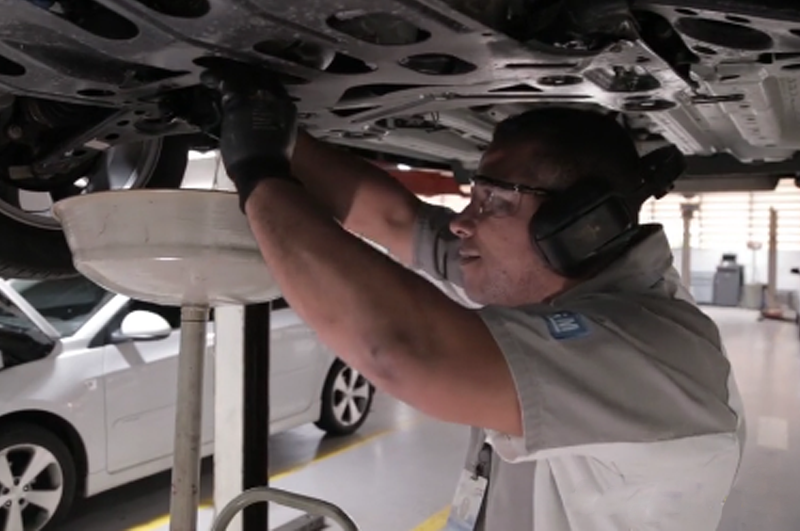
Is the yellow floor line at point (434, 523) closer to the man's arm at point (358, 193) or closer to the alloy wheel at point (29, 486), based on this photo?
the alloy wheel at point (29, 486)

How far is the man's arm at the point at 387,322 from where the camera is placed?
0.84 m

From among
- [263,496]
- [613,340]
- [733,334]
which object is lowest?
[733,334]

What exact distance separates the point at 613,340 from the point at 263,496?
0.70 meters

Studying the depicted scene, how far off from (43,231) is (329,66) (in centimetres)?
82

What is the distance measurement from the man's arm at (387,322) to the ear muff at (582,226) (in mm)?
229

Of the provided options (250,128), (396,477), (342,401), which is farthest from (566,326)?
(342,401)

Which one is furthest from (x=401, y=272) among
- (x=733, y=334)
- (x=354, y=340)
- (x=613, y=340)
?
(x=733, y=334)

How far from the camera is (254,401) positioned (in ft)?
8.61

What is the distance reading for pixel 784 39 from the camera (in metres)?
0.91

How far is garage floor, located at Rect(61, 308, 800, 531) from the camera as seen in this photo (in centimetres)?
325

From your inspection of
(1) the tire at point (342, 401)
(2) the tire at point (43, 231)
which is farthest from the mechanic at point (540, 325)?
(1) the tire at point (342, 401)

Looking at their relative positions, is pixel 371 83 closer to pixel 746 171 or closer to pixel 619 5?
pixel 619 5

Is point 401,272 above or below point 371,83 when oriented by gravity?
below

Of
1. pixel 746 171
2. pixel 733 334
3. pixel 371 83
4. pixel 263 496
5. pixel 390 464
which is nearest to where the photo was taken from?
pixel 371 83
